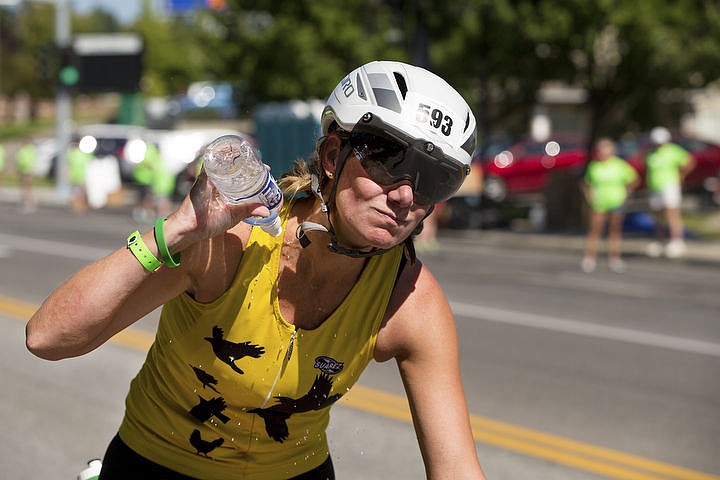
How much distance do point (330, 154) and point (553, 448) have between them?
12.9ft

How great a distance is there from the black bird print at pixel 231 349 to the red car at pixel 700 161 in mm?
26255

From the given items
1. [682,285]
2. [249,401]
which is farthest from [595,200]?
[249,401]

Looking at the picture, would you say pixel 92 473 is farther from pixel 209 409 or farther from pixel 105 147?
pixel 105 147

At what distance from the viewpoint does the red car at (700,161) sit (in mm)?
28083

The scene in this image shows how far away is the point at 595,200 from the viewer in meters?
15.8

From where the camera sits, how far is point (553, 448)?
6.00m

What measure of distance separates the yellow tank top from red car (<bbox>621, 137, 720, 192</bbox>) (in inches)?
1027

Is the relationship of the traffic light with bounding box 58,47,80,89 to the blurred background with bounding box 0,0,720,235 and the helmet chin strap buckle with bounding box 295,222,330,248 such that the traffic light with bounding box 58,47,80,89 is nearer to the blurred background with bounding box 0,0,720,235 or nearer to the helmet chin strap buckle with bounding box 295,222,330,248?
the blurred background with bounding box 0,0,720,235

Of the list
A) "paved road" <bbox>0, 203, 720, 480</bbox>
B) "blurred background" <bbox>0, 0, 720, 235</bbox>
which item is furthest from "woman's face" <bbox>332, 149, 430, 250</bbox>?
"blurred background" <bbox>0, 0, 720, 235</bbox>

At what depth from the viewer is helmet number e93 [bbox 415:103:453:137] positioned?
2342 millimetres

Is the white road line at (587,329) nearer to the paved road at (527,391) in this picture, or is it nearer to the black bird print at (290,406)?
the paved road at (527,391)

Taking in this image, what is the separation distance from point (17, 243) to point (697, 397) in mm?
12655

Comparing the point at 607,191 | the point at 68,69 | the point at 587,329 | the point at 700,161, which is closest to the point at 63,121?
the point at 68,69

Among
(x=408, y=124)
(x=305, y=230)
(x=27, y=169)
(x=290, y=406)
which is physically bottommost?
(x=27, y=169)
